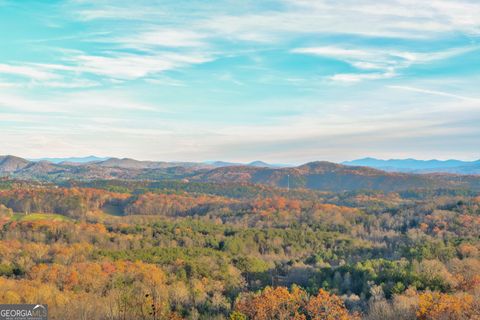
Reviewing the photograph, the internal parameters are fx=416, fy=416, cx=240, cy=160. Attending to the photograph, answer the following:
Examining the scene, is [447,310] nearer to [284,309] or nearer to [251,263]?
[284,309]

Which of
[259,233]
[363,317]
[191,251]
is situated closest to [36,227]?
[191,251]

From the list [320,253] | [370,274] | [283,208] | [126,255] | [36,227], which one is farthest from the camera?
[283,208]

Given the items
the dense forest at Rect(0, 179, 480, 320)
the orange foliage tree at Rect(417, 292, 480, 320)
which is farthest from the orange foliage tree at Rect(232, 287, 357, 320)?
the orange foliage tree at Rect(417, 292, 480, 320)

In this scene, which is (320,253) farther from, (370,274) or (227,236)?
(370,274)

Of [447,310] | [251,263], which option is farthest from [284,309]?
[251,263]
